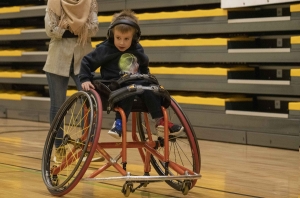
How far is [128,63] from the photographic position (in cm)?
356

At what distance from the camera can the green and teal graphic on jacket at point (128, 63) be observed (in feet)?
→ 11.6

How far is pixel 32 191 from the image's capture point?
3596 mm

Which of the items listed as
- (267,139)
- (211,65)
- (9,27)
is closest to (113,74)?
(267,139)

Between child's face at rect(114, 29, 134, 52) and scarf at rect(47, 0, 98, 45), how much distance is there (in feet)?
3.61

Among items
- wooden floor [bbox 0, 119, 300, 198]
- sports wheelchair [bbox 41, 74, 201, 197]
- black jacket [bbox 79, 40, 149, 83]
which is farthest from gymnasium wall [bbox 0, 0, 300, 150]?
black jacket [bbox 79, 40, 149, 83]

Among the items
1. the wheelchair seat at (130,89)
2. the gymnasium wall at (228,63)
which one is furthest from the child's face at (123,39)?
the gymnasium wall at (228,63)

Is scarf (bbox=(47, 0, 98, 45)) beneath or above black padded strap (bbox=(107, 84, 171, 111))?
above

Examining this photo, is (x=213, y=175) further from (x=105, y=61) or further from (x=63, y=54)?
(x=63, y=54)

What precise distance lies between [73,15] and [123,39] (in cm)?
118

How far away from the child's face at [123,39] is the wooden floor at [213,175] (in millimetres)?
758

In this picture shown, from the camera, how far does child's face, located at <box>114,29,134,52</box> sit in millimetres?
3482

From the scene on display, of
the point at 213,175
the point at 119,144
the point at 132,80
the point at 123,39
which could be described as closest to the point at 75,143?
the point at 119,144

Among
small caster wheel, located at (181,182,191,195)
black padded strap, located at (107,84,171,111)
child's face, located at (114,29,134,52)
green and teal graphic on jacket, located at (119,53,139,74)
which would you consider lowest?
small caster wheel, located at (181,182,191,195)

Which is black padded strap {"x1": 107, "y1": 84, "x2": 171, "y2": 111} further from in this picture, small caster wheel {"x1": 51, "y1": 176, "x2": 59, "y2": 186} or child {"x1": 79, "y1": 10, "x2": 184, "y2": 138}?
small caster wheel {"x1": 51, "y1": 176, "x2": 59, "y2": 186}
